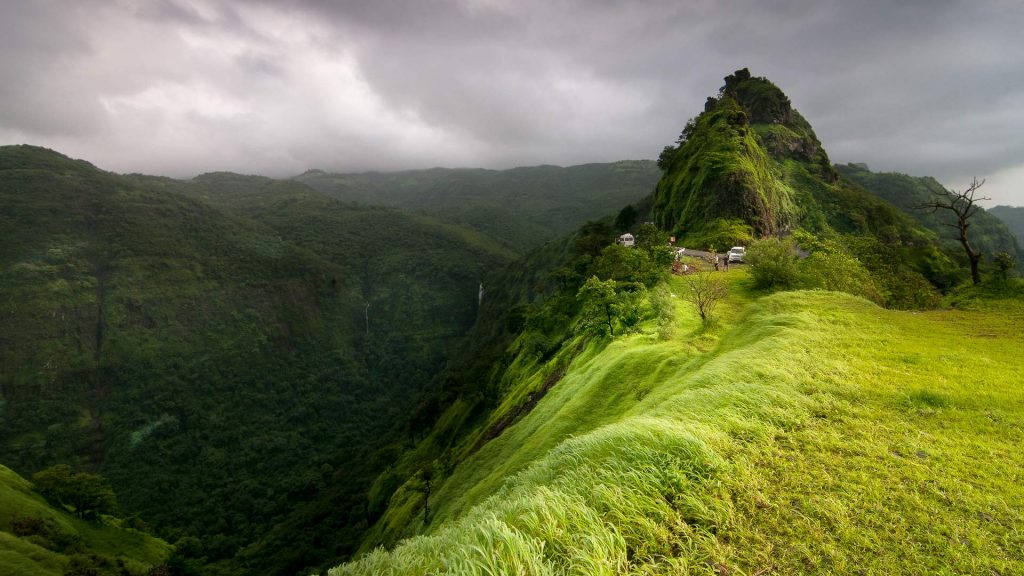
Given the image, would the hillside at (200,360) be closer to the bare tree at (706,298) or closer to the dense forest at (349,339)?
the dense forest at (349,339)

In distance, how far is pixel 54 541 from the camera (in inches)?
1802

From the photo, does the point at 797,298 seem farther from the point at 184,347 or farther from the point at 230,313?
the point at 230,313

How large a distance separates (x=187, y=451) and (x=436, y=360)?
7538cm

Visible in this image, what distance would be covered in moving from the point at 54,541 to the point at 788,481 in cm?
7190

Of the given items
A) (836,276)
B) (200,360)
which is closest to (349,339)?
(200,360)

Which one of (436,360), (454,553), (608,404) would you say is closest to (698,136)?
(608,404)

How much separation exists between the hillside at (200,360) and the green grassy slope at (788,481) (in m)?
60.0

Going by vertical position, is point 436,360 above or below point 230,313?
below

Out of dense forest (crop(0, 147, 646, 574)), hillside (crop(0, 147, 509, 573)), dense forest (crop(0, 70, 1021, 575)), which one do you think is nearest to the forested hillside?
dense forest (crop(0, 70, 1021, 575))

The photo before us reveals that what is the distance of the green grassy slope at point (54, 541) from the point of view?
1471 inches

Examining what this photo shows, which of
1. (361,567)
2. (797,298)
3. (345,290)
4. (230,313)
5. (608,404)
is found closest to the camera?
(361,567)

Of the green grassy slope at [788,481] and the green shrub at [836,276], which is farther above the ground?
the green shrub at [836,276]

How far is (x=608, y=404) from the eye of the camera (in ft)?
43.2

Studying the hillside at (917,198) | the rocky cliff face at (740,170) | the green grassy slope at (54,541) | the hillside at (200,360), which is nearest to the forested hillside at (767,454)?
the rocky cliff face at (740,170)
